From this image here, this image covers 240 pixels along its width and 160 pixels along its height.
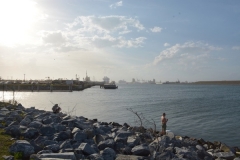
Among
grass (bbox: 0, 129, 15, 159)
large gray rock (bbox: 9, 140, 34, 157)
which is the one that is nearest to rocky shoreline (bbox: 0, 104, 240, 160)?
large gray rock (bbox: 9, 140, 34, 157)

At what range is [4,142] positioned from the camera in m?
8.04

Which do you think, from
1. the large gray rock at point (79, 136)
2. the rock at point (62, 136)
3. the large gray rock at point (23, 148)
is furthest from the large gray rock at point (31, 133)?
the large gray rock at point (23, 148)

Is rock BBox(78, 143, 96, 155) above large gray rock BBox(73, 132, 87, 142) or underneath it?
underneath

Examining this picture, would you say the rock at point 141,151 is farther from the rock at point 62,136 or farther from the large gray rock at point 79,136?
the rock at point 62,136

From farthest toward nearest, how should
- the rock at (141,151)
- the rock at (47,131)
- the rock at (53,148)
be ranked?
the rock at (47,131) < the rock at (141,151) < the rock at (53,148)

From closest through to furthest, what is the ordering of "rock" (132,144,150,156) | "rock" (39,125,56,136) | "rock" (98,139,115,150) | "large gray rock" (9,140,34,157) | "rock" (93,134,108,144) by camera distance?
"large gray rock" (9,140,34,157)
"rock" (132,144,150,156)
"rock" (98,139,115,150)
"rock" (93,134,108,144)
"rock" (39,125,56,136)

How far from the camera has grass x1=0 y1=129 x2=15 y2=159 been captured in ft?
23.2

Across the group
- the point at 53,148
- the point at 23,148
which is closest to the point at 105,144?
the point at 53,148

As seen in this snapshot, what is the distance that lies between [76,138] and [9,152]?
242 cm

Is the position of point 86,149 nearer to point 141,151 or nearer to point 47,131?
point 141,151

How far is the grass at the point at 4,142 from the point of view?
7.06 meters

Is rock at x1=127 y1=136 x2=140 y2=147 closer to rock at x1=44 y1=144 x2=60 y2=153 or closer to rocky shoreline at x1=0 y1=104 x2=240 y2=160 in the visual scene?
rocky shoreline at x1=0 y1=104 x2=240 y2=160

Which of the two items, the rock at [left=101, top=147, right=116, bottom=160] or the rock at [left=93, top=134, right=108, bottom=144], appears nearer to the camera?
the rock at [left=101, top=147, right=116, bottom=160]

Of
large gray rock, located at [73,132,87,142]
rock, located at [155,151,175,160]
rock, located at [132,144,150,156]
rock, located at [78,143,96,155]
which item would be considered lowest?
rock, located at [155,151,175,160]
